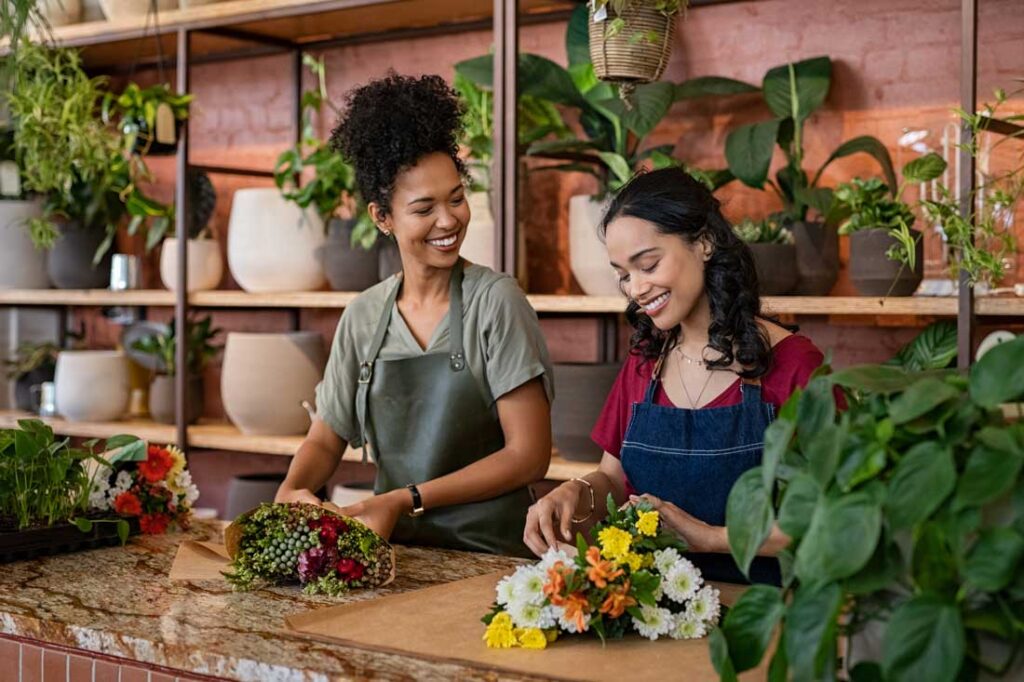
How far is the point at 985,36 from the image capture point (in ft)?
11.9

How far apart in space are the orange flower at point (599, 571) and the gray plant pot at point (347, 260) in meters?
2.72

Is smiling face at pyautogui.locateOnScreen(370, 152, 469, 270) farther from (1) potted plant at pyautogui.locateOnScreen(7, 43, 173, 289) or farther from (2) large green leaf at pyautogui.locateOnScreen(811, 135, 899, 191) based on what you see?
(1) potted plant at pyautogui.locateOnScreen(7, 43, 173, 289)

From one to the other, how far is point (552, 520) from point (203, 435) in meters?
2.70

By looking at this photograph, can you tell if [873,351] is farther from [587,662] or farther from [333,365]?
[587,662]

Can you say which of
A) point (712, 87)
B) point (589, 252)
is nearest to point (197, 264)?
point (589, 252)

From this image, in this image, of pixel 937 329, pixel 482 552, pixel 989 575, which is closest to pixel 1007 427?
pixel 989 575

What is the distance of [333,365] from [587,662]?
4.43 feet

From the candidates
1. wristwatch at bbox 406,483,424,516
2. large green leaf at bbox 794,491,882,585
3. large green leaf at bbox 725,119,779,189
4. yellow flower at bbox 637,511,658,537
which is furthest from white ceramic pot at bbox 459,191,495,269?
large green leaf at bbox 794,491,882,585

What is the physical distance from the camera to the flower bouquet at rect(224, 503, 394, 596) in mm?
2035

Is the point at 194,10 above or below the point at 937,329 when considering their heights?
above

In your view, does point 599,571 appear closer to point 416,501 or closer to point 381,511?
point 381,511

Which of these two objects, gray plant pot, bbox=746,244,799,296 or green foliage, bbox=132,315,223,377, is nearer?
gray plant pot, bbox=746,244,799,296

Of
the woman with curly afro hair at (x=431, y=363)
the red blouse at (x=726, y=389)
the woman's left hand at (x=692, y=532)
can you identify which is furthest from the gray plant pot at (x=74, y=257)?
the woman's left hand at (x=692, y=532)

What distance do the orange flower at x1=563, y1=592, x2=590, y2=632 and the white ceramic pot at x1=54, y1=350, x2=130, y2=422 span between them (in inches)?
139
